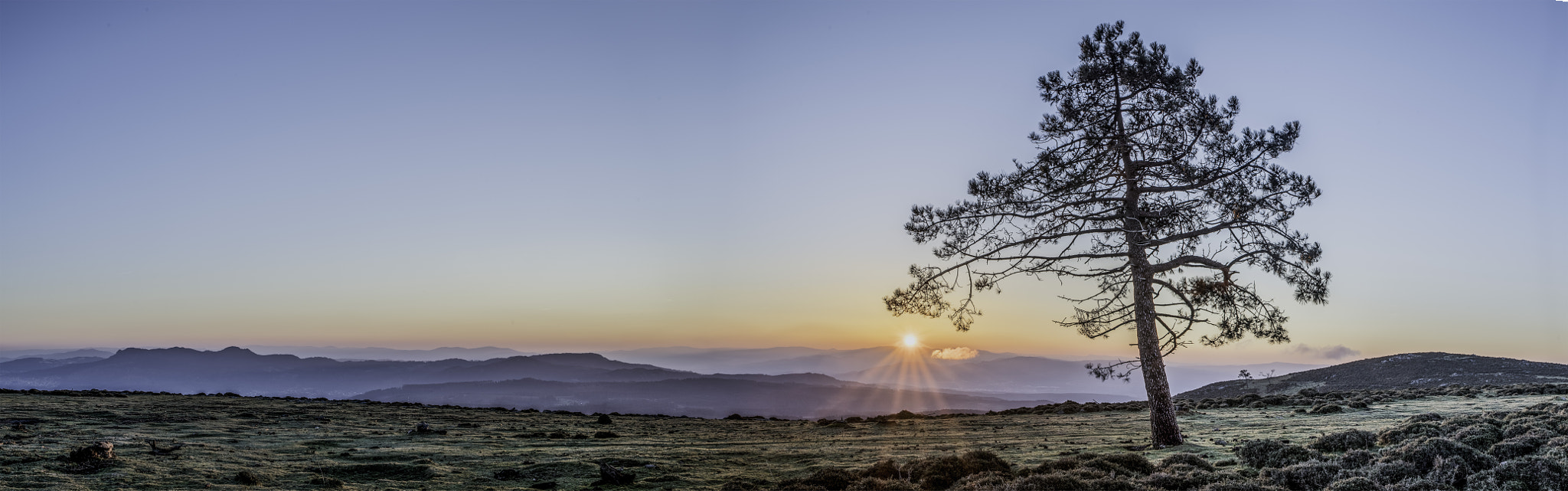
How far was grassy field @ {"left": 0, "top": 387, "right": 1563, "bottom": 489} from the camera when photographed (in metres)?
15.0

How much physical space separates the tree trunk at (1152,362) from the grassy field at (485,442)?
2.84ft

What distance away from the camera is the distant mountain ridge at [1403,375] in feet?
185

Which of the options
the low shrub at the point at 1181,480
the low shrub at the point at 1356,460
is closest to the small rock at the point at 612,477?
the low shrub at the point at 1181,480

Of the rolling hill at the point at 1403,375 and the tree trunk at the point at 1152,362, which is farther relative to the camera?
the rolling hill at the point at 1403,375

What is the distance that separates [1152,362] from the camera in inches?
852

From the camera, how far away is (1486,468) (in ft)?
34.8

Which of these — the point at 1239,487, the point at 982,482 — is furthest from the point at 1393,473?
the point at 982,482

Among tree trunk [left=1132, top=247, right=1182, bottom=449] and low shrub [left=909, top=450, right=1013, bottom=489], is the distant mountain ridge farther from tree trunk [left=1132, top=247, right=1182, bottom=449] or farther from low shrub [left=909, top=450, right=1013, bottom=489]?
low shrub [left=909, top=450, right=1013, bottom=489]

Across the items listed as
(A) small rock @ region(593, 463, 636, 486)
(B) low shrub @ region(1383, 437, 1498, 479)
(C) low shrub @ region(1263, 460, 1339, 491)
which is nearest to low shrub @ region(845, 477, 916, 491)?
(A) small rock @ region(593, 463, 636, 486)

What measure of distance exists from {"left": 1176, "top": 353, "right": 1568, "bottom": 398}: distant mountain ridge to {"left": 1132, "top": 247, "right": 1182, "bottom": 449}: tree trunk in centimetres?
4418

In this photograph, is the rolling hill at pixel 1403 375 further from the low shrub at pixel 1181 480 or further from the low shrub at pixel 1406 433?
the low shrub at pixel 1181 480

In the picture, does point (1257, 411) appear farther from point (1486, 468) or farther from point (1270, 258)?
point (1486, 468)

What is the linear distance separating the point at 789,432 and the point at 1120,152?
18.3m

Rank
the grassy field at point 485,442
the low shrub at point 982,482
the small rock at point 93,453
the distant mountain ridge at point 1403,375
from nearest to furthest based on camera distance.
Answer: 1. the low shrub at point 982,482
2. the small rock at point 93,453
3. the grassy field at point 485,442
4. the distant mountain ridge at point 1403,375
